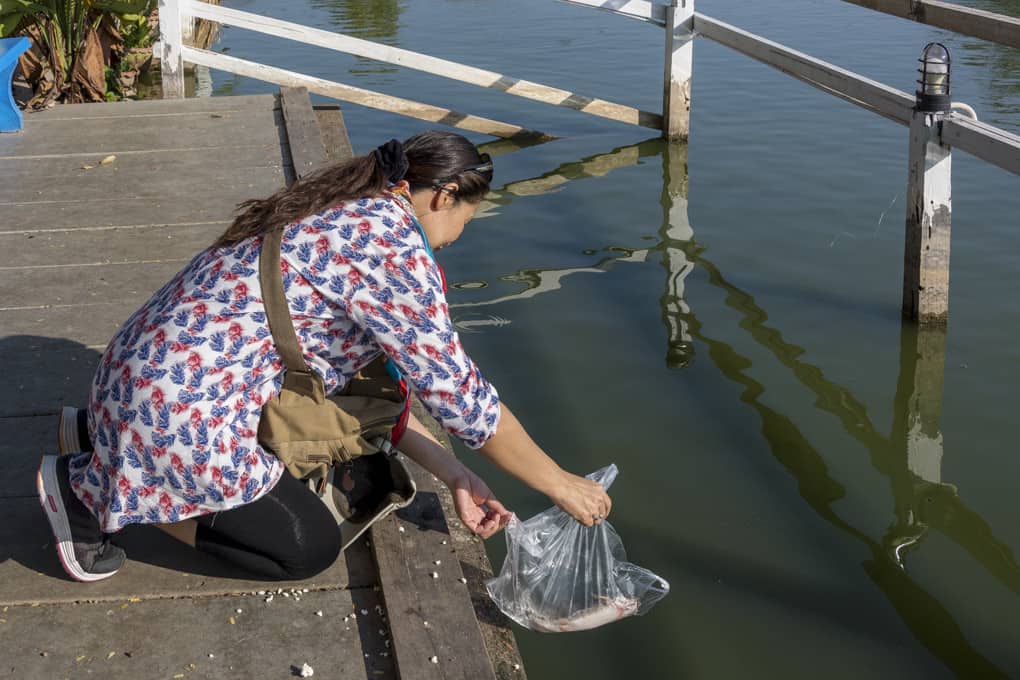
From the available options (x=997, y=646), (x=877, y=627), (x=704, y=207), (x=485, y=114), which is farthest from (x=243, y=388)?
(x=485, y=114)

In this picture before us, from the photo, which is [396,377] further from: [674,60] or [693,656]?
[674,60]

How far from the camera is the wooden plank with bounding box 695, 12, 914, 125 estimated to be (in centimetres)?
514

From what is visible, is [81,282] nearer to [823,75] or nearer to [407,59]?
[823,75]

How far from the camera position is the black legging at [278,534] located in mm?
2609

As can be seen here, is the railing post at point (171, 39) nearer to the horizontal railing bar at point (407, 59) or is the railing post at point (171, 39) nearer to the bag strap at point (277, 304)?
the horizontal railing bar at point (407, 59)

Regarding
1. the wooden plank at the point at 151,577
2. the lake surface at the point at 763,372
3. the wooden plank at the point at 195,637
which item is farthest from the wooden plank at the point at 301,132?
the wooden plank at the point at 195,637

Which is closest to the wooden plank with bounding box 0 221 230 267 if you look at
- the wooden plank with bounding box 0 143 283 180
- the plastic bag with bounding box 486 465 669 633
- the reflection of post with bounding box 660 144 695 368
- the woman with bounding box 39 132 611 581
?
the wooden plank with bounding box 0 143 283 180

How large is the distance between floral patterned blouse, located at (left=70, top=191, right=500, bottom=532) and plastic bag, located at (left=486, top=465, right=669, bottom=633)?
474mm

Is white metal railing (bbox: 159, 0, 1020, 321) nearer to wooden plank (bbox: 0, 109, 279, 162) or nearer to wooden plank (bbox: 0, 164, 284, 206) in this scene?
wooden plank (bbox: 0, 109, 279, 162)

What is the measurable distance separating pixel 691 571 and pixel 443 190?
5.51ft

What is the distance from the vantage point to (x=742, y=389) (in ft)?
16.3

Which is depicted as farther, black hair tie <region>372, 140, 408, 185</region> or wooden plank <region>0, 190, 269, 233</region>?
wooden plank <region>0, 190, 269, 233</region>

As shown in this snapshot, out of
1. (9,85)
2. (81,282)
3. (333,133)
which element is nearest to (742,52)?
(333,133)

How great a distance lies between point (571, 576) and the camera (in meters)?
2.89
